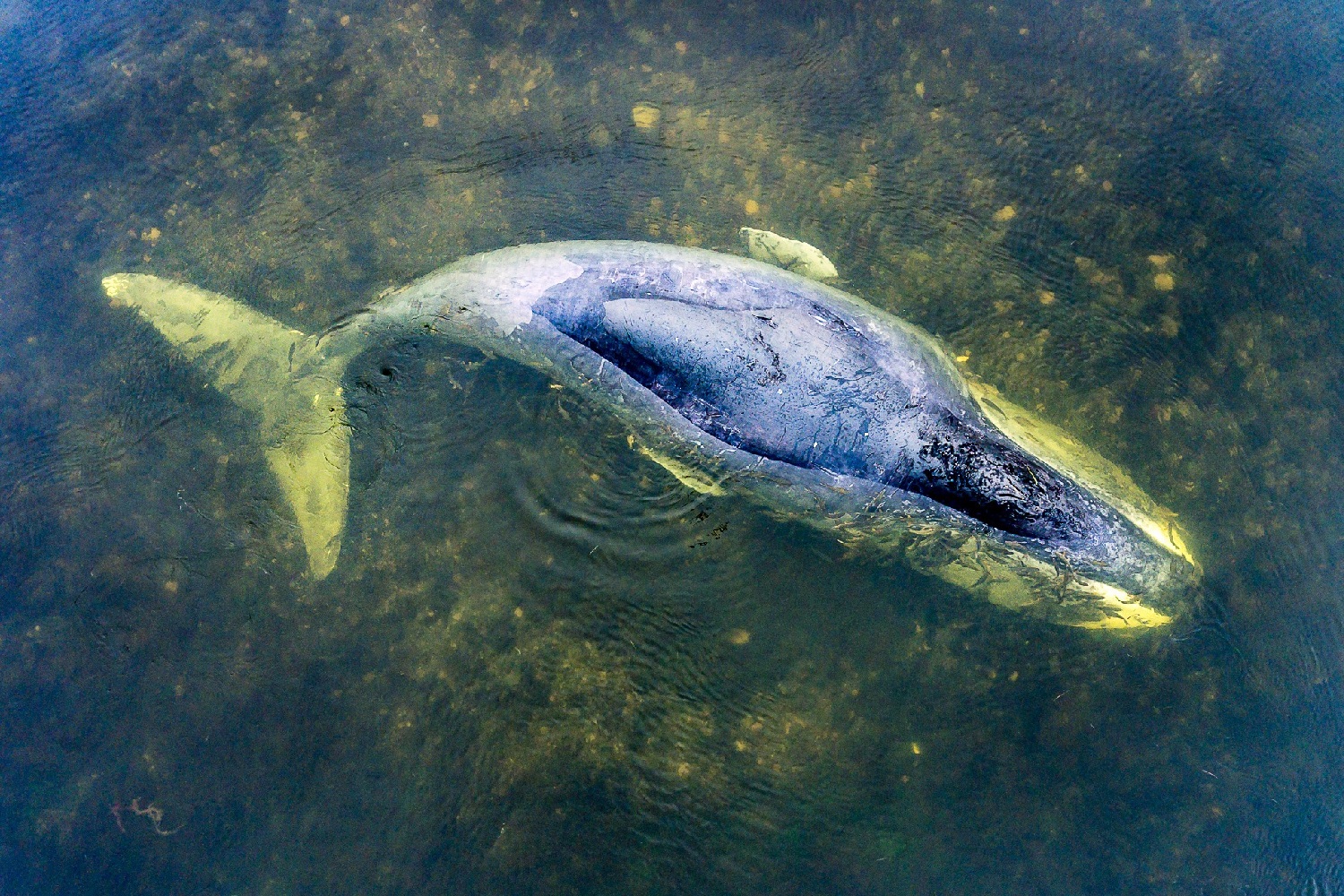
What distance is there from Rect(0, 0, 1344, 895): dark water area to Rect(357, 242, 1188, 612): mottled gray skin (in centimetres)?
41

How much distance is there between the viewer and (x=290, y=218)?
245 inches

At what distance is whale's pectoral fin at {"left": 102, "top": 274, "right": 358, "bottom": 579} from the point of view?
5.77 meters

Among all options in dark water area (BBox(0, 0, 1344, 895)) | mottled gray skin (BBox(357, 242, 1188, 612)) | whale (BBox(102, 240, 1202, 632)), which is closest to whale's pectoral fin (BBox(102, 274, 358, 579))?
whale (BBox(102, 240, 1202, 632))

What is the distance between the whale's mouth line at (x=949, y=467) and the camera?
5227mm

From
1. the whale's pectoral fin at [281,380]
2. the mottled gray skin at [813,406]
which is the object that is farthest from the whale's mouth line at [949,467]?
the whale's pectoral fin at [281,380]

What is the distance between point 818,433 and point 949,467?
0.91m

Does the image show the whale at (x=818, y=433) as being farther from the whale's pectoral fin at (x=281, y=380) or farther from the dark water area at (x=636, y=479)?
the dark water area at (x=636, y=479)

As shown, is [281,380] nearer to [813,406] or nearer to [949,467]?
[813,406]

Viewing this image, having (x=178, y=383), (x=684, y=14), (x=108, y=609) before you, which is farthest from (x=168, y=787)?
(x=684, y=14)

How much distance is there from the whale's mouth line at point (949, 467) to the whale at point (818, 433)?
12 mm

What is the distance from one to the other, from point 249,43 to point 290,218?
154cm

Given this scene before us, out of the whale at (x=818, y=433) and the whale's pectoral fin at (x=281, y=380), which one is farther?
the whale's pectoral fin at (x=281, y=380)

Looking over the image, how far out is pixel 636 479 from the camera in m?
5.58

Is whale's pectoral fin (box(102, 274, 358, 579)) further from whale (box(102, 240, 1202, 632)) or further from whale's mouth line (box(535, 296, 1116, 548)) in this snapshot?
whale's mouth line (box(535, 296, 1116, 548))
